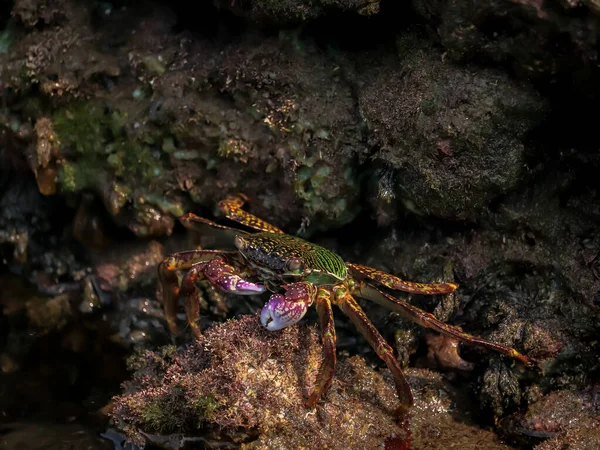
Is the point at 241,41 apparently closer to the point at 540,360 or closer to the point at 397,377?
the point at 397,377

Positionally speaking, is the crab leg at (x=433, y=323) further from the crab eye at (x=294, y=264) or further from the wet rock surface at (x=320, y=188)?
the crab eye at (x=294, y=264)

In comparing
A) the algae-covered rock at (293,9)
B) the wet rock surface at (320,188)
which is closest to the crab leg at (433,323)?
the wet rock surface at (320,188)

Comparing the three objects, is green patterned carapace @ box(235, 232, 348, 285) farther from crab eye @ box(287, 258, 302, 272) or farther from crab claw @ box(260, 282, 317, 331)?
crab claw @ box(260, 282, 317, 331)

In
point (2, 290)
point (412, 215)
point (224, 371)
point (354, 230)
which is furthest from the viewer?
point (2, 290)

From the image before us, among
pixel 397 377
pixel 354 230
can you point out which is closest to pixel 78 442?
pixel 397 377

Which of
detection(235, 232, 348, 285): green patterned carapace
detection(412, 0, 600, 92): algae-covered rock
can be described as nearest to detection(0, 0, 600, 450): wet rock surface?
detection(412, 0, 600, 92): algae-covered rock

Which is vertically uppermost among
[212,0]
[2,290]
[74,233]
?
[212,0]

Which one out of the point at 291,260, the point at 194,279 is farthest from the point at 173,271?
the point at 291,260
